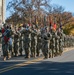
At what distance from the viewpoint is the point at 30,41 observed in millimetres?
19469

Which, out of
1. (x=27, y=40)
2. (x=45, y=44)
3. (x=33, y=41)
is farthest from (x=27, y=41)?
(x=45, y=44)

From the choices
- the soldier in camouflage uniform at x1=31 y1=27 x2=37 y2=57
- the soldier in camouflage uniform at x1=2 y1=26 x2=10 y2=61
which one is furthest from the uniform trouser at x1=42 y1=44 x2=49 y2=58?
the soldier in camouflage uniform at x1=2 y1=26 x2=10 y2=61

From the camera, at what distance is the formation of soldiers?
18312 millimetres

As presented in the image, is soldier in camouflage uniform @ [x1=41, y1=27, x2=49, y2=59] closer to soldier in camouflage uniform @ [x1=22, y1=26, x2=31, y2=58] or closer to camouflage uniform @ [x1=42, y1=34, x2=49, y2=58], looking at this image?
camouflage uniform @ [x1=42, y1=34, x2=49, y2=58]

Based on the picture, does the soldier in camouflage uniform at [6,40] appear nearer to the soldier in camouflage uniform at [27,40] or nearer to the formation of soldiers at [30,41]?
the formation of soldiers at [30,41]

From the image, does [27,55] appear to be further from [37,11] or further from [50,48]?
[37,11]

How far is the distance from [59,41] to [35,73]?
33.5ft

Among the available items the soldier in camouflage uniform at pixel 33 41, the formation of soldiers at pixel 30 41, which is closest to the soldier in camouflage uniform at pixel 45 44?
the formation of soldiers at pixel 30 41

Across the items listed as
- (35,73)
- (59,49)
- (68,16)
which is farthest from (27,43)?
(68,16)

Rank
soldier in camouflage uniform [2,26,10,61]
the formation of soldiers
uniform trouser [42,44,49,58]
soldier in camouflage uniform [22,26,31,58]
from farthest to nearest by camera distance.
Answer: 1. uniform trouser [42,44,49,58]
2. soldier in camouflage uniform [22,26,31,58]
3. the formation of soldiers
4. soldier in camouflage uniform [2,26,10,61]

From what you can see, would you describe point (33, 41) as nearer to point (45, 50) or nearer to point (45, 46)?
point (45, 46)

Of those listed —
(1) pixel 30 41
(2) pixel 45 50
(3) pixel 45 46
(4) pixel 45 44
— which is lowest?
(2) pixel 45 50

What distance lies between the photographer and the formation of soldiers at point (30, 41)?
18.3 meters

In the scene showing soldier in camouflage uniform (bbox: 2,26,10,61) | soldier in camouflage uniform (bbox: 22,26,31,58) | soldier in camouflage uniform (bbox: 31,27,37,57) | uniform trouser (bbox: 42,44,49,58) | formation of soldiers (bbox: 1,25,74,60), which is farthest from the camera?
soldier in camouflage uniform (bbox: 31,27,37,57)
